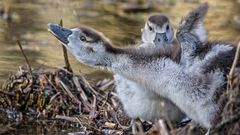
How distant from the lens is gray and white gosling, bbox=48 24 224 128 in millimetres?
6422

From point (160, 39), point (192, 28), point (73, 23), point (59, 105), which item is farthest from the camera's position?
point (73, 23)

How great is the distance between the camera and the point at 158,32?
25.4ft

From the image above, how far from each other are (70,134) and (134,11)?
8.86 meters

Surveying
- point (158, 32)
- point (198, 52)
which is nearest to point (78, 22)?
point (158, 32)

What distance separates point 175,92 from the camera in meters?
6.45

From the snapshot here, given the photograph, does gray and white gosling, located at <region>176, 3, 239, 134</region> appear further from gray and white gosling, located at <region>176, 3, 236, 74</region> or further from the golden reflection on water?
the golden reflection on water

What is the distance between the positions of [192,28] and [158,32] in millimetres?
1279

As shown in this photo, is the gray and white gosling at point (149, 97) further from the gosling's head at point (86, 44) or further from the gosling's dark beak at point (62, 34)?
the gosling's dark beak at point (62, 34)

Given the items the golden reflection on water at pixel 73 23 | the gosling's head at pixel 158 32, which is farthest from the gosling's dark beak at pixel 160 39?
the golden reflection on water at pixel 73 23

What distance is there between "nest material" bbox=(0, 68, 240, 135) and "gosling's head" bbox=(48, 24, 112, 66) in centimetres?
122

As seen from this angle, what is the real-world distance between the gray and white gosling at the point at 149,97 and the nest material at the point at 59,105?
45cm

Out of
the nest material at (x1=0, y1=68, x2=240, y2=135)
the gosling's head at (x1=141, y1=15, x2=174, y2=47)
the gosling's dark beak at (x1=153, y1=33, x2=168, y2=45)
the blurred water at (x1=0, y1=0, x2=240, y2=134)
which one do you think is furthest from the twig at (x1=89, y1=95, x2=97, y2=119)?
the blurred water at (x1=0, y1=0, x2=240, y2=134)

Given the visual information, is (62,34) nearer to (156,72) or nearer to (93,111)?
(156,72)

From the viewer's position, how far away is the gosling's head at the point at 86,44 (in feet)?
21.7
